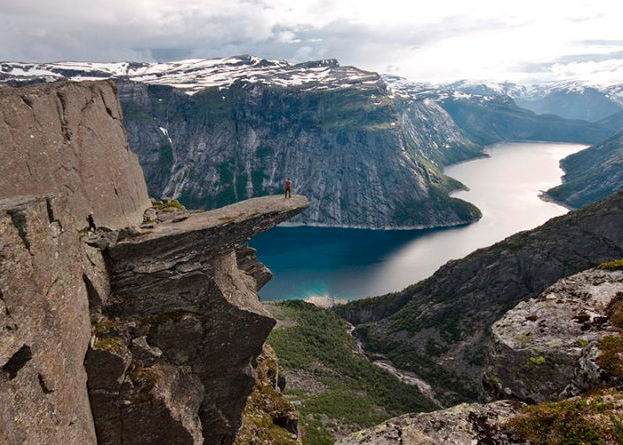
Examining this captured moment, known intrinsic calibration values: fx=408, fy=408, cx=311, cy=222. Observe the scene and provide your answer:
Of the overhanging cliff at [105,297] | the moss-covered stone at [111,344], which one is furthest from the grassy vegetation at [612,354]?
the moss-covered stone at [111,344]

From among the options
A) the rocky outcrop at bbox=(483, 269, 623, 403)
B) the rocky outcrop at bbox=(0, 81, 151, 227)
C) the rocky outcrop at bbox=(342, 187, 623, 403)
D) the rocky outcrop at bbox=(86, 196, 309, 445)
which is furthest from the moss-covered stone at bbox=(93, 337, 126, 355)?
the rocky outcrop at bbox=(342, 187, 623, 403)

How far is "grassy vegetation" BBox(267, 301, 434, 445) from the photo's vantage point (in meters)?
59.9

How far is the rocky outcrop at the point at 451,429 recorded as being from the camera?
387 inches

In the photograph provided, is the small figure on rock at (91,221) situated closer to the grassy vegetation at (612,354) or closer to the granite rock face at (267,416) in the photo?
the granite rock face at (267,416)

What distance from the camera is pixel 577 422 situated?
28.4 ft

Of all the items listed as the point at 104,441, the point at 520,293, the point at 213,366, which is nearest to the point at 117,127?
the point at 213,366

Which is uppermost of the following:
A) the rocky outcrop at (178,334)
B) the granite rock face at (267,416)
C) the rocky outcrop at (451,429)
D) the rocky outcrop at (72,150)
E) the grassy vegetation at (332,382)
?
the rocky outcrop at (72,150)

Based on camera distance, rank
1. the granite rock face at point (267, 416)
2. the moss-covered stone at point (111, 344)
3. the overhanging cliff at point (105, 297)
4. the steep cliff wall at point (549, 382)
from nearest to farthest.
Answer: the steep cliff wall at point (549, 382) → the overhanging cliff at point (105, 297) → the moss-covered stone at point (111, 344) → the granite rock face at point (267, 416)

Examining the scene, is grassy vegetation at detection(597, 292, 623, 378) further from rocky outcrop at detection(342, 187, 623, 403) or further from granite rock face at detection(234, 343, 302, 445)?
rocky outcrop at detection(342, 187, 623, 403)

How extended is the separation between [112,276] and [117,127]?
10.9 metres

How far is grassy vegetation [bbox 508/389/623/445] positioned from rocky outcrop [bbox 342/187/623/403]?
263 ft

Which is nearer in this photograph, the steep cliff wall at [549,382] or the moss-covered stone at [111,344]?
the steep cliff wall at [549,382]

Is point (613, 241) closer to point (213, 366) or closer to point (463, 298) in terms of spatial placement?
point (463, 298)

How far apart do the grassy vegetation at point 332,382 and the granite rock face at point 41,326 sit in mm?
40590
